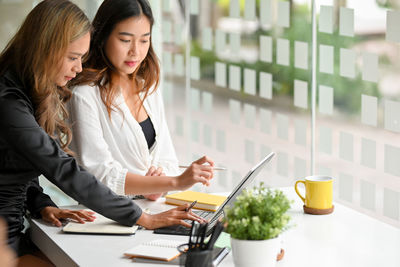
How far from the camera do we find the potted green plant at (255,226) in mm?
1451

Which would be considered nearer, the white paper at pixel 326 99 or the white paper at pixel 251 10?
the white paper at pixel 326 99

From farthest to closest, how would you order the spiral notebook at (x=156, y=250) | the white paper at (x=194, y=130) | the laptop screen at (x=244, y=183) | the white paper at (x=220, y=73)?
the white paper at (x=194, y=130) < the white paper at (x=220, y=73) < the laptop screen at (x=244, y=183) < the spiral notebook at (x=156, y=250)

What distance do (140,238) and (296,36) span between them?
7.13 meters

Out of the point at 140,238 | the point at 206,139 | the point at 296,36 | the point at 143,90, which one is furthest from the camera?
the point at 296,36

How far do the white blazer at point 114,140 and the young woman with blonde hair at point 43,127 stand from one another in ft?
0.73

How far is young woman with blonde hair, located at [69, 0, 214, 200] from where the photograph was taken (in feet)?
7.30

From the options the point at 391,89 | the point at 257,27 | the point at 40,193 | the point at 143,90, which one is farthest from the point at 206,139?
the point at 257,27

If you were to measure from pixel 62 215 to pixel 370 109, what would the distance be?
4.52 ft

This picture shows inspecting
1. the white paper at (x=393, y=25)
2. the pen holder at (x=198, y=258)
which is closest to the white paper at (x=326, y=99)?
the white paper at (x=393, y=25)

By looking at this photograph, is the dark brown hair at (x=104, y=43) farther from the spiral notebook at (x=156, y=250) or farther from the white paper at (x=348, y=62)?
the white paper at (x=348, y=62)

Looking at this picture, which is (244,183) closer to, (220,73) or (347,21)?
(347,21)

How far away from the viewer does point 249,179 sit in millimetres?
1830

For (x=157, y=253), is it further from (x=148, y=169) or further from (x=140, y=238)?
(x=148, y=169)

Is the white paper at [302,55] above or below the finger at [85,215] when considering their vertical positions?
above
